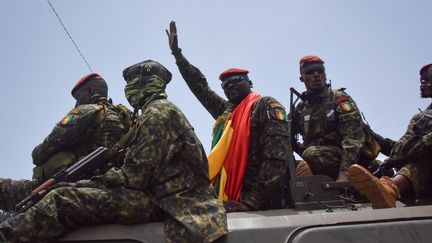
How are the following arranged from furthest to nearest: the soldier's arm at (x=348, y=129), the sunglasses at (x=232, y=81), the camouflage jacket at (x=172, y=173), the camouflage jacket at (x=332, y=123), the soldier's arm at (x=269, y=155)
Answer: the sunglasses at (x=232, y=81), the camouflage jacket at (x=332, y=123), the soldier's arm at (x=348, y=129), the soldier's arm at (x=269, y=155), the camouflage jacket at (x=172, y=173)

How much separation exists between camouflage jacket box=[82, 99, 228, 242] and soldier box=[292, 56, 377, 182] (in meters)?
1.34

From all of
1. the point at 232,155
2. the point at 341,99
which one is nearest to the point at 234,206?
the point at 232,155

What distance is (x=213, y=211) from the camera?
2.58 m

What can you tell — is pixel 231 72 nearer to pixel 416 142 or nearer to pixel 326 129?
pixel 326 129

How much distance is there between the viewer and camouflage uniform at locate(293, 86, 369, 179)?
13.2 ft

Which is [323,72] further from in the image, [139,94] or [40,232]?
[40,232]

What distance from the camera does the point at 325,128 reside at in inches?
169

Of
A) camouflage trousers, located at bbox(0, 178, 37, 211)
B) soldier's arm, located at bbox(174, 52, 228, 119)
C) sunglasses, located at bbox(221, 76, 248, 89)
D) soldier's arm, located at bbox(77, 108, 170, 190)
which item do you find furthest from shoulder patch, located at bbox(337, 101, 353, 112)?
camouflage trousers, located at bbox(0, 178, 37, 211)

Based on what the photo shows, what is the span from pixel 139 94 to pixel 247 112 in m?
1.17

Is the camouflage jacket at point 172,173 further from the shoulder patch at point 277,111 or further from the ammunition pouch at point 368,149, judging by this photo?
the ammunition pouch at point 368,149

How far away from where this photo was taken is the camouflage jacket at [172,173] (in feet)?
8.27

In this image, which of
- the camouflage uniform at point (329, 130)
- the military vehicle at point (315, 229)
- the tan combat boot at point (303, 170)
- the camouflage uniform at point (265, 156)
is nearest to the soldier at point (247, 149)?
the camouflage uniform at point (265, 156)

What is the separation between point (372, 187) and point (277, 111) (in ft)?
4.19

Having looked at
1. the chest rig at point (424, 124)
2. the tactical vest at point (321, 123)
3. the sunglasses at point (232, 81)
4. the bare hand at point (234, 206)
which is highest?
the sunglasses at point (232, 81)
